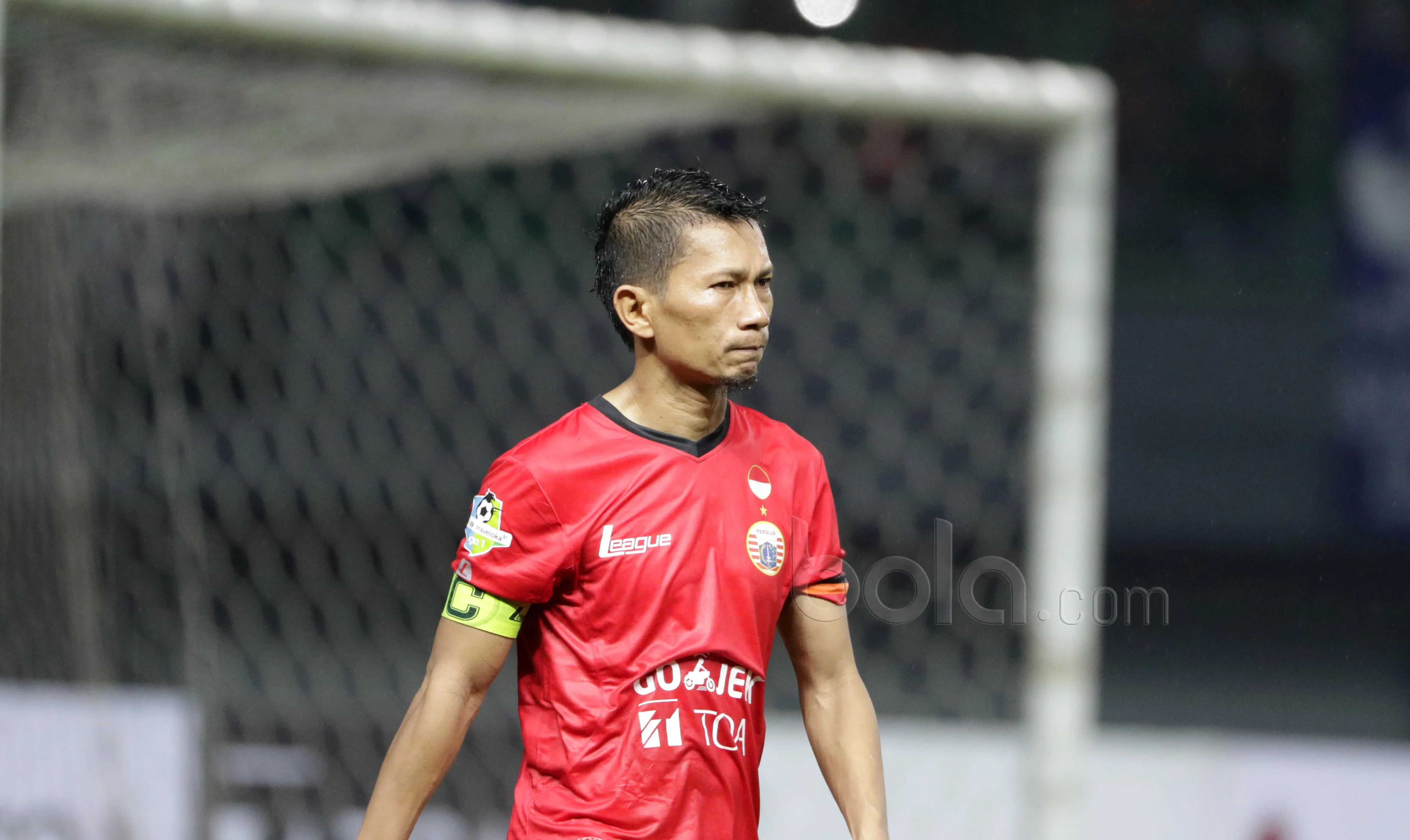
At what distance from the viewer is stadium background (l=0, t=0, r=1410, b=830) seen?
9484mm

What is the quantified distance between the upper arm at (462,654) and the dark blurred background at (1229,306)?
1003 cm

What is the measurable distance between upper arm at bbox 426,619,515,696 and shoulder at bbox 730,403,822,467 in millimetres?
476

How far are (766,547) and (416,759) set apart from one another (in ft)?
1.85

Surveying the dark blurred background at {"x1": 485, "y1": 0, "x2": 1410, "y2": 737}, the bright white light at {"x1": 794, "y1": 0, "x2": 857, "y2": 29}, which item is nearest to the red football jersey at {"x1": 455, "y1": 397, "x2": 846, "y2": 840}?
the bright white light at {"x1": 794, "y1": 0, "x2": 857, "y2": 29}

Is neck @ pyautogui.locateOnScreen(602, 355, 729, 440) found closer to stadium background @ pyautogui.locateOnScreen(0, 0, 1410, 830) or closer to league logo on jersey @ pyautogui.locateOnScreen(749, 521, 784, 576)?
league logo on jersey @ pyautogui.locateOnScreen(749, 521, 784, 576)

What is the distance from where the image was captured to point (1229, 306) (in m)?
11.9

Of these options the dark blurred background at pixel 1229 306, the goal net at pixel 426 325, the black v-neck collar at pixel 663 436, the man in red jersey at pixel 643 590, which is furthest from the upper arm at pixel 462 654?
the dark blurred background at pixel 1229 306

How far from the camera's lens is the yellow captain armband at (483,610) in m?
1.99

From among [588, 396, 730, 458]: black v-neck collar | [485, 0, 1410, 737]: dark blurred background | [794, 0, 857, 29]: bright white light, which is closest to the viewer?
[588, 396, 730, 458]: black v-neck collar

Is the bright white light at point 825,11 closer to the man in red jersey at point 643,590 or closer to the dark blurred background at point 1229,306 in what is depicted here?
the dark blurred background at point 1229,306

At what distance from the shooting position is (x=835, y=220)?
1038 centimetres

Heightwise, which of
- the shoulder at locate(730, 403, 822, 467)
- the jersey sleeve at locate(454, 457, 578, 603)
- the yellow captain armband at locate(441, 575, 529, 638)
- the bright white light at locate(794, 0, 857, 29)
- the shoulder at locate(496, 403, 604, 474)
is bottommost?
the yellow captain armband at locate(441, 575, 529, 638)

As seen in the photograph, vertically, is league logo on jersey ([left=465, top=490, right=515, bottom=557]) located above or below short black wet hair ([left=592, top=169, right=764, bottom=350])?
below

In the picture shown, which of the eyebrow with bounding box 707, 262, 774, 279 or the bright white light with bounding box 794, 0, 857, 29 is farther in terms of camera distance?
the bright white light with bounding box 794, 0, 857, 29
